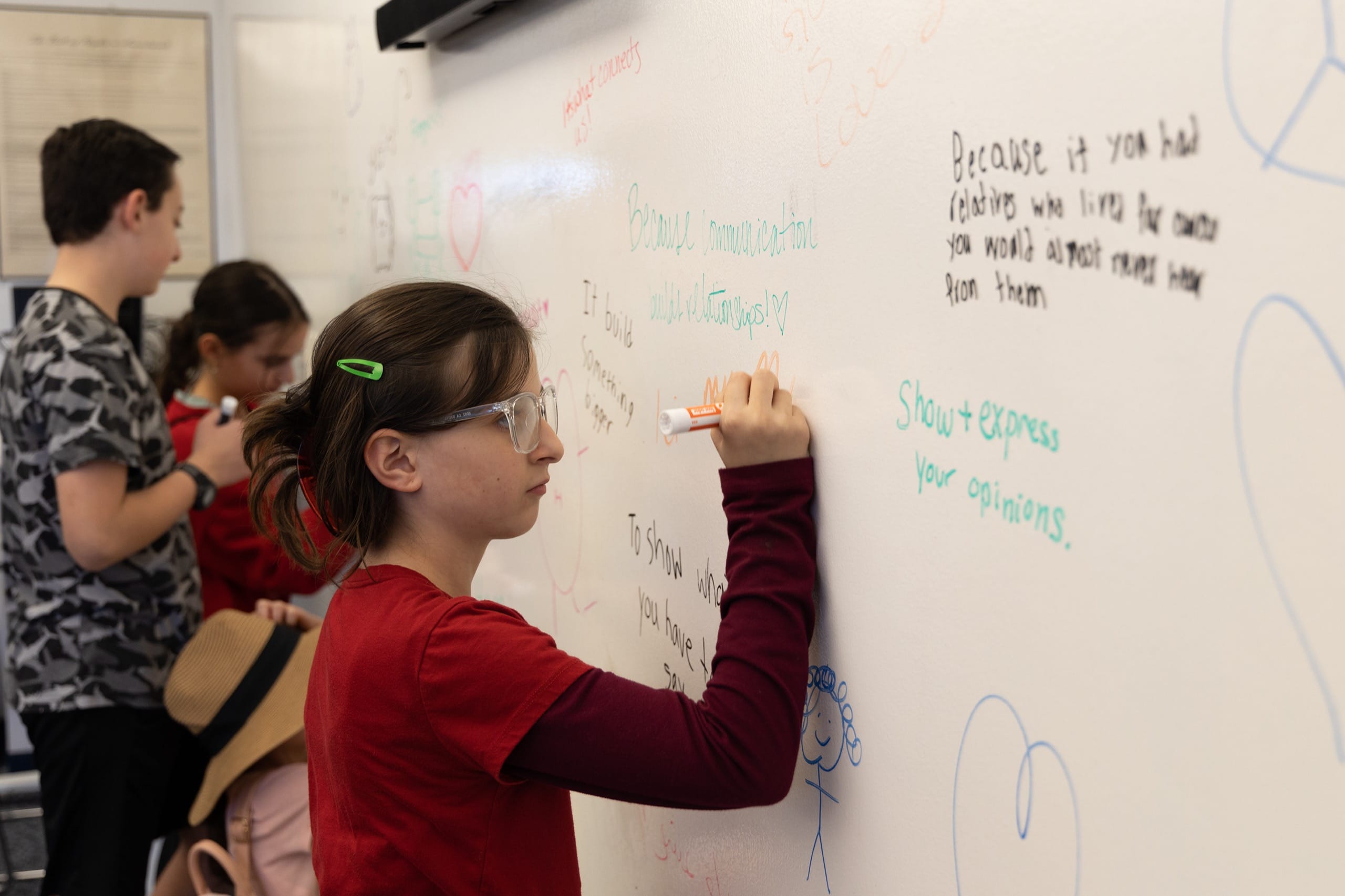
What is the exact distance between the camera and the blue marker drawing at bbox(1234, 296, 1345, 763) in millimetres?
448

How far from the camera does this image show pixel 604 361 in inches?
45.1

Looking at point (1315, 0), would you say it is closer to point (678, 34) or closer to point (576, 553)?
point (678, 34)

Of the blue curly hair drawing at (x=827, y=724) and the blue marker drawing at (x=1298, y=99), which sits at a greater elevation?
the blue marker drawing at (x=1298, y=99)

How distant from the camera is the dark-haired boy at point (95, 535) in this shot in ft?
4.96

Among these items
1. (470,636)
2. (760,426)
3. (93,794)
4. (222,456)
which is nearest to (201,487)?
(222,456)

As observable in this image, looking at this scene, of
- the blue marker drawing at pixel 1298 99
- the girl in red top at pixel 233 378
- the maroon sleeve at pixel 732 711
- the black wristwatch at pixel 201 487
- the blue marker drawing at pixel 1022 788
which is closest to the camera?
the blue marker drawing at pixel 1298 99

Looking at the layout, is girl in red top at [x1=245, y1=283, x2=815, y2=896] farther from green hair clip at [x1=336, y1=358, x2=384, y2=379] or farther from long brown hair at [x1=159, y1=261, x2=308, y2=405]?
long brown hair at [x1=159, y1=261, x2=308, y2=405]

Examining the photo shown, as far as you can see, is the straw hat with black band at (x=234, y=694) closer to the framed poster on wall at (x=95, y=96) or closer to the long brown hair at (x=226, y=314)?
the long brown hair at (x=226, y=314)

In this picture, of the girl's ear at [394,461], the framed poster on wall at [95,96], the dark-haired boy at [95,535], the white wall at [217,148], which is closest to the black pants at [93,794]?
the dark-haired boy at [95,535]

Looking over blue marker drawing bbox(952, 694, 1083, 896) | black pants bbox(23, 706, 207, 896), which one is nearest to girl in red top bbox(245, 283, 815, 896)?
blue marker drawing bbox(952, 694, 1083, 896)

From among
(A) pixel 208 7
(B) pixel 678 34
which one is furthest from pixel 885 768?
(A) pixel 208 7

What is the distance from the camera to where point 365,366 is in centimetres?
88

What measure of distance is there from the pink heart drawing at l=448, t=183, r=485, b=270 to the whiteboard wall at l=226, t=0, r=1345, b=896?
27 centimetres

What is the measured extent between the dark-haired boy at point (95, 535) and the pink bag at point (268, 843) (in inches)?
6.9
